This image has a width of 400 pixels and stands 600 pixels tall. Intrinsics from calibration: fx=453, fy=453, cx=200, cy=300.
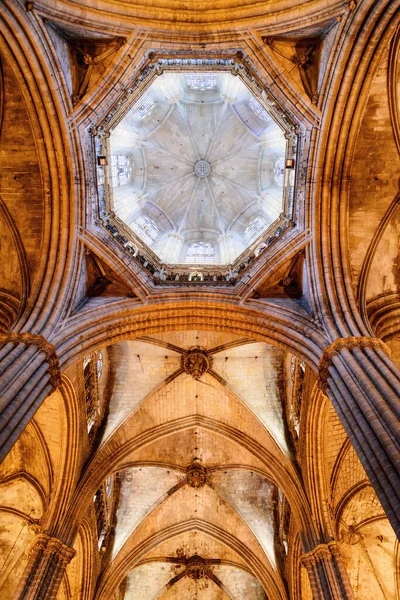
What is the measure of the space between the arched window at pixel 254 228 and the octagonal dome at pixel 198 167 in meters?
0.06

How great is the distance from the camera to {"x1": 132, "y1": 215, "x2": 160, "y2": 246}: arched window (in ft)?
62.0

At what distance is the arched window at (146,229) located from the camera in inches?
744

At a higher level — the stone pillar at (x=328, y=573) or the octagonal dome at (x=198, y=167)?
the octagonal dome at (x=198, y=167)

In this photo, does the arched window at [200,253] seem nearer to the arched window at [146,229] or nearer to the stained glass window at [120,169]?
the arched window at [146,229]

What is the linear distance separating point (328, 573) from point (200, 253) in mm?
12857

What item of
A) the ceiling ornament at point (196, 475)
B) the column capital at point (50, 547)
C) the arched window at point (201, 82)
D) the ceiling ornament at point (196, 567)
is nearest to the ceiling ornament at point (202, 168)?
the arched window at point (201, 82)

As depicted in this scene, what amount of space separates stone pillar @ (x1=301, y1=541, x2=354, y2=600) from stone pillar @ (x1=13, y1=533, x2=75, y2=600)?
225 inches

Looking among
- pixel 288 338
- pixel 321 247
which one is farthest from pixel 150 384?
pixel 321 247

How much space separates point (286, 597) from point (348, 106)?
14.2 meters

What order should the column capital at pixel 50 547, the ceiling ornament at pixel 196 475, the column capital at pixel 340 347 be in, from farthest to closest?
1. the ceiling ornament at pixel 196 475
2. the column capital at pixel 50 547
3. the column capital at pixel 340 347

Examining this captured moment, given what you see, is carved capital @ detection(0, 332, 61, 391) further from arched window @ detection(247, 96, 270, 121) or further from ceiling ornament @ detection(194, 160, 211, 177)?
ceiling ornament @ detection(194, 160, 211, 177)

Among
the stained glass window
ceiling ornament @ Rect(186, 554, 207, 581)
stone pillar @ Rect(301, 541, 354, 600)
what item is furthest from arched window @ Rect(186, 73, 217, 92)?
ceiling ornament @ Rect(186, 554, 207, 581)

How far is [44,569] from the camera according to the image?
1030 cm

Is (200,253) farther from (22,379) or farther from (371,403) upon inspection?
(371,403)
